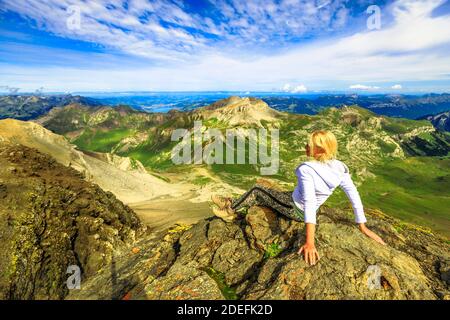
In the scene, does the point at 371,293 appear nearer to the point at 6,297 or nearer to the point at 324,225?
the point at 324,225

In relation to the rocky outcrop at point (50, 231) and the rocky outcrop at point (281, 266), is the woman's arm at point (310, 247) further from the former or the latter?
the rocky outcrop at point (50, 231)

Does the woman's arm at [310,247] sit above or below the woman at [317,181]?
below

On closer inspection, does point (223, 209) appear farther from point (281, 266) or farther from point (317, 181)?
point (317, 181)

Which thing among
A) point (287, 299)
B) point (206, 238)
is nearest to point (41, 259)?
point (206, 238)

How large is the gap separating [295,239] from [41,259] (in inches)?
788

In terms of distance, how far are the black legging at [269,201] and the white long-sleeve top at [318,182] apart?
2.88 m

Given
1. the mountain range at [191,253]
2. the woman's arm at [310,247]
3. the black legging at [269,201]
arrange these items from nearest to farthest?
1. the woman's arm at [310,247]
2. the mountain range at [191,253]
3. the black legging at [269,201]

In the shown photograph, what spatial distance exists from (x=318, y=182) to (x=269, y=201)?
5.59 m

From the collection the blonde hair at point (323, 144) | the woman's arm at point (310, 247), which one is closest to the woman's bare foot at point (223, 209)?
the woman's arm at point (310, 247)

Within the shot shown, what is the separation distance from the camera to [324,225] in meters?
12.3

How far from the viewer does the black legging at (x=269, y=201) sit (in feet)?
43.4

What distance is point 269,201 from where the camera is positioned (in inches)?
577
